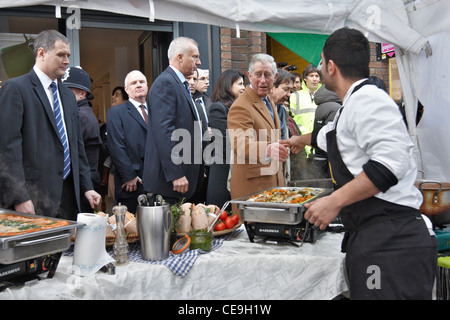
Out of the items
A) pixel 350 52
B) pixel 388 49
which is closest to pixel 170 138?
pixel 350 52

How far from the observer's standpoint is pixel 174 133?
3201mm

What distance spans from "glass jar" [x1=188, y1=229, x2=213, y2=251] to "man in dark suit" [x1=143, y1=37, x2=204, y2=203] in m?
0.86

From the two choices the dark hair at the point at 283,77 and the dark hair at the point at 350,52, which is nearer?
the dark hair at the point at 350,52

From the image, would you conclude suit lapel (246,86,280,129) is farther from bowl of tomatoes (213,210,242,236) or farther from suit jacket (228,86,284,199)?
bowl of tomatoes (213,210,242,236)

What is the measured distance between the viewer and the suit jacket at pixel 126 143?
13.5 ft

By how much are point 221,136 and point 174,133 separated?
99cm

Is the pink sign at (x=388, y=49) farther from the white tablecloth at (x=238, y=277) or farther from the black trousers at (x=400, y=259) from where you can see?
the black trousers at (x=400, y=259)

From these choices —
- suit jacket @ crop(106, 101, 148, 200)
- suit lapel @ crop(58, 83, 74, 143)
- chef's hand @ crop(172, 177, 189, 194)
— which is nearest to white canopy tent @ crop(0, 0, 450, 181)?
suit lapel @ crop(58, 83, 74, 143)

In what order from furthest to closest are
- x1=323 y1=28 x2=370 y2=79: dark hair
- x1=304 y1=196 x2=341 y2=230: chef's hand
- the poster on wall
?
the poster on wall < x1=323 y1=28 x2=370 y2=79: dark hair < x1=304 y1=196 x2=341 y2=230: chef's hand

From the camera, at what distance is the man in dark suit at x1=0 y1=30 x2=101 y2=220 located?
2496mm

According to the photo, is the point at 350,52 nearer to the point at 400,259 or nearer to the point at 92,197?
the point at 400,259

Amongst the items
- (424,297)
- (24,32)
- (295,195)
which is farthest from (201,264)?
(24,32)

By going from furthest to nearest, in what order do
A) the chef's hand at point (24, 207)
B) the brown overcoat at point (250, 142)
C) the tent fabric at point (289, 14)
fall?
the brown overcoat at point (250, 142)
the tent fabric at point (289, 14)
the chef's hand at point (24, 207)

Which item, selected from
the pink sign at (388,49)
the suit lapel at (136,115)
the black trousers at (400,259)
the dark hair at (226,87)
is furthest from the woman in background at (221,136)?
the pink sign at (388,49)
